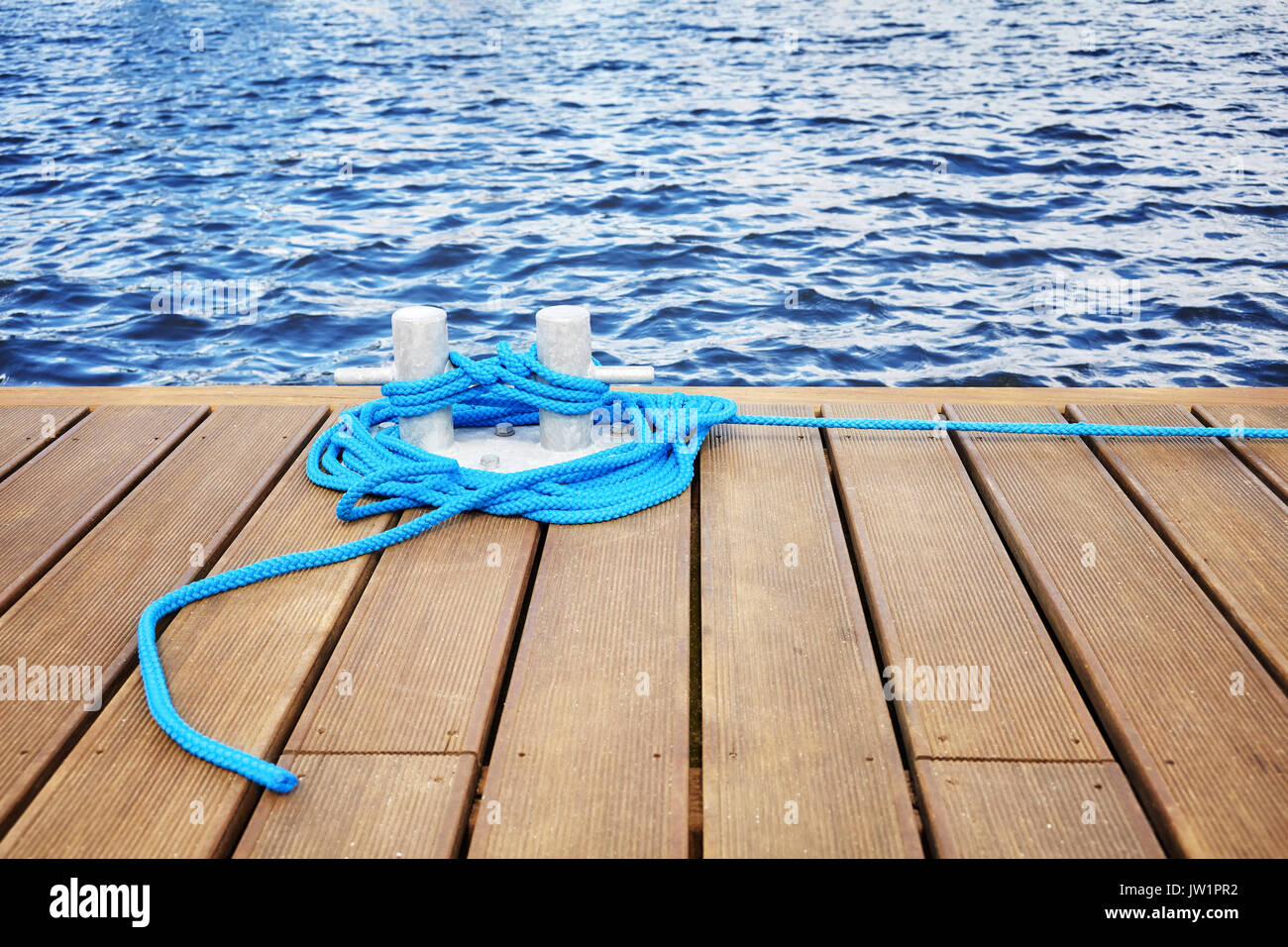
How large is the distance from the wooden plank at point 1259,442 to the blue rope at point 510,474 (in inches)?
1.4

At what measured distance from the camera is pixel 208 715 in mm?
1659

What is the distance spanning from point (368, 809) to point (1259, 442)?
2144 mm

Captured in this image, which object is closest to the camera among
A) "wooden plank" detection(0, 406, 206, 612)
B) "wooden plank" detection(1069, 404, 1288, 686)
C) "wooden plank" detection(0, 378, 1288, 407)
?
"wooden plank" detection(1069, 404, 1288, 686)

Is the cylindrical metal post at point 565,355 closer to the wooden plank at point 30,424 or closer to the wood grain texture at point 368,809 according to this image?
the wood grain texture at point 368,809

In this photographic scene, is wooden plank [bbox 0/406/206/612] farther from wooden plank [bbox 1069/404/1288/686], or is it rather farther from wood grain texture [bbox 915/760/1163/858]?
wooden plank [bbox 1069/404/1288/686]

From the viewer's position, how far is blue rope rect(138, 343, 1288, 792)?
219cm

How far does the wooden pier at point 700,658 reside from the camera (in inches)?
57.7

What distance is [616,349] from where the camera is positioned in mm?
4898

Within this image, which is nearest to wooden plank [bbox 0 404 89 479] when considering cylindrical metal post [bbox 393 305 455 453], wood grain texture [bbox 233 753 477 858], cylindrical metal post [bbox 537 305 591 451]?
cylindrical metal post [bbox 393 305 455 453]

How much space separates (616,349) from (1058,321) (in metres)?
2.04

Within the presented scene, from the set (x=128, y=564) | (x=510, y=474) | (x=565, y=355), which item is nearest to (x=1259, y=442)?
(x=565, y=355)
